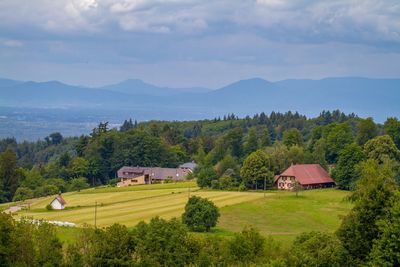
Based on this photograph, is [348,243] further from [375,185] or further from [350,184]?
[350,184]

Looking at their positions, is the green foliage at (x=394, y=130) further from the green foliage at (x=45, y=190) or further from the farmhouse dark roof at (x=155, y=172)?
the green foliage at (x=45, y=190)

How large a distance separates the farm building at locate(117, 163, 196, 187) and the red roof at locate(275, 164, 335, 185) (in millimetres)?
21967

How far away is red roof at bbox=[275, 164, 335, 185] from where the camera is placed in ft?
246

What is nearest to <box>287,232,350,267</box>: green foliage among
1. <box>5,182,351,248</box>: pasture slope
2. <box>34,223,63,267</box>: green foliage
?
<box>5,182,351,248</box>: pasture slope

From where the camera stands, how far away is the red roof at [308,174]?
2948 inches

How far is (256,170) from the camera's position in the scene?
73.6 meters

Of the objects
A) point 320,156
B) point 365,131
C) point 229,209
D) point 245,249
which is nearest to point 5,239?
point 245,249

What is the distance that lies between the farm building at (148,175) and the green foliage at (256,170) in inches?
805

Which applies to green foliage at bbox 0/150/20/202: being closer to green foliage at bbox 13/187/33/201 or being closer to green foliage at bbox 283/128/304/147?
green foliage at bbox 13/187/33/201

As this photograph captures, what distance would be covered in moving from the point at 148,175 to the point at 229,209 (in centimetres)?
3851

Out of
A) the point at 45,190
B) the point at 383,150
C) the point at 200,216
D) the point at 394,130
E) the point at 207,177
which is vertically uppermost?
the point at 394,130

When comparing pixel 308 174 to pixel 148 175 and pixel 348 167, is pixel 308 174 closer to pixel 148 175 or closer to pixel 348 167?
pixel 348 167

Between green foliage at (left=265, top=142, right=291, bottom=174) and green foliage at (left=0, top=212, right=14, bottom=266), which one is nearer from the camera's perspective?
green foliage at (left=0, top=212, right=14, bottom=266)

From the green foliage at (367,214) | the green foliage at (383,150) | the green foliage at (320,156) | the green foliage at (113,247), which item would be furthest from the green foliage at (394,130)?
the green foliage at (113,247)
